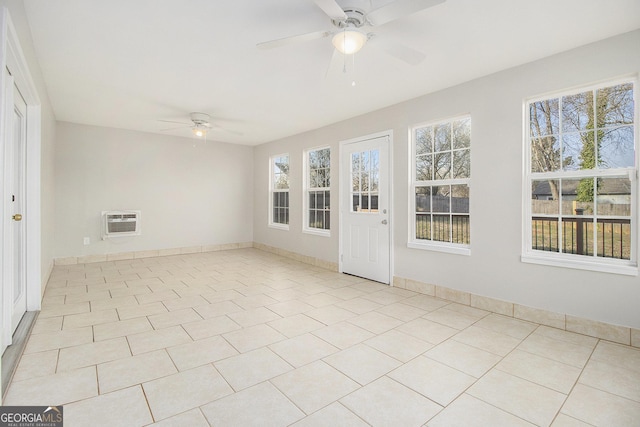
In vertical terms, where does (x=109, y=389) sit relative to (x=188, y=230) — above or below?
below

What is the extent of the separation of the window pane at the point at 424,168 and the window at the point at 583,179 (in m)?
1.07

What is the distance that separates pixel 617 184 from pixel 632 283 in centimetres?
82

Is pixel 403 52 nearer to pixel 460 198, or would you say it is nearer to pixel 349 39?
pixel 349 39

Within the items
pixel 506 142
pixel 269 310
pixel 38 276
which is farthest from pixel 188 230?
pixel 506 142

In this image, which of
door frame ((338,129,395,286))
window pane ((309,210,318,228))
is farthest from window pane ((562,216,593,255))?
window pane ((309,210,318,228))

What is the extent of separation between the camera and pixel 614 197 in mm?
2633

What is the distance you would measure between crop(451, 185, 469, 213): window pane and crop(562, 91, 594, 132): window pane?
1.06 meters

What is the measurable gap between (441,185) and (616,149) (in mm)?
1545

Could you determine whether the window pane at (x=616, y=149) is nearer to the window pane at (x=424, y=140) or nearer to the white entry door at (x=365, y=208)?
the window pane at (x=424, y=140)

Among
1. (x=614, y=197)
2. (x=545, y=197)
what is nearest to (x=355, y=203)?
(x=545, y=197)

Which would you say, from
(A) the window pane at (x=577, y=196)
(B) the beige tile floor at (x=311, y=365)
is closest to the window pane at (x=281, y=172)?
(B) the beige tile floor at (x=311, y=365)

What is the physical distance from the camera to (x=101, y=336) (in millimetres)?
2572

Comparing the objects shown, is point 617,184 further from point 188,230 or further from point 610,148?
point 188,230

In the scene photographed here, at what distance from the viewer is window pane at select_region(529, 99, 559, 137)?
2.95 metres
